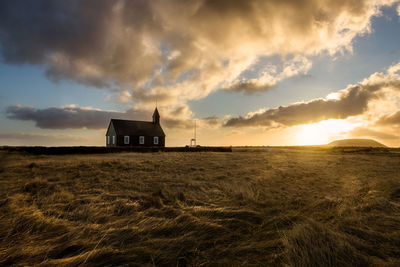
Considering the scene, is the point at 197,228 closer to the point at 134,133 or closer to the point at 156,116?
the point at 134,133

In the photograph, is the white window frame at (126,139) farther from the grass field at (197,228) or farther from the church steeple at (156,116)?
the grass field at (197,228)

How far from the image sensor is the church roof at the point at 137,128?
40066 mm

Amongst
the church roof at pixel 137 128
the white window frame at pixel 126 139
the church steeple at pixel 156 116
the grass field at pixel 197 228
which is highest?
the church steeple at pixel 156 116

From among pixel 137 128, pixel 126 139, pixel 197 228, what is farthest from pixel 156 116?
pixel 197 228

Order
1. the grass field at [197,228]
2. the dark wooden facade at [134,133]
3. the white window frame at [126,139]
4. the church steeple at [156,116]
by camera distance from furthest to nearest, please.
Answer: the church steeple at [156,116], the white window frame at [126,139], the dark wooden facade at [134,133], the grass field at [197,228]

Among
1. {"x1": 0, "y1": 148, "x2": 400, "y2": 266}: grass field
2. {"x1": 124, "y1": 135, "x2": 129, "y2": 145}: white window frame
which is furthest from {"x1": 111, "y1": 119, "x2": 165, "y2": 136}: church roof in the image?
{"x1": 0, "y1": 148, "x2": 400, "y2": 266}: grass field

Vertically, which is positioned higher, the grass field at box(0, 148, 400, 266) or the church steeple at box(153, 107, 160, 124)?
the church steeple at box(153, 107, 160, 124)

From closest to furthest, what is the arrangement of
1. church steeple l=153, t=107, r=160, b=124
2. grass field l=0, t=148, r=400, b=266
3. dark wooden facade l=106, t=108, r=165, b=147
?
grass field l=0, t=148, r=400, b=266 → dark wooden facade l=106, t=108, r=165, b=147 → church steeple l=153, t=107, r=160, b=124

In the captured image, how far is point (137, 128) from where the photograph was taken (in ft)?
138

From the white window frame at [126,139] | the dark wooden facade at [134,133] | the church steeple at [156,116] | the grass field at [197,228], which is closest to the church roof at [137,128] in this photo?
the dark wooden facade at [134,133]

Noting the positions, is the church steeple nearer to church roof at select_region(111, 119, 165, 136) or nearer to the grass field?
church roof at select_region(111, 119, 165, 136)

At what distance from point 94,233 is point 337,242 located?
3515 millimetres

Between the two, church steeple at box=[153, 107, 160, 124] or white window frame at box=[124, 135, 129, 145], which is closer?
white window frame at box=[124, 135, 129, 145]

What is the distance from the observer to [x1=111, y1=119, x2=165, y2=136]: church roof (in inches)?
1577
